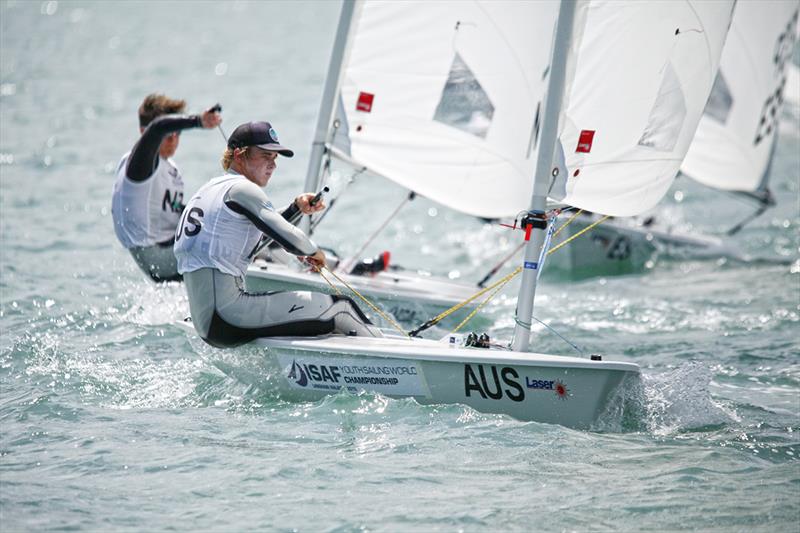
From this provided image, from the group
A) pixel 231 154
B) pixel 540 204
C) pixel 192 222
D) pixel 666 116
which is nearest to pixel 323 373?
pixel 192 222

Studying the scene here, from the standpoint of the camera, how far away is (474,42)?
7582 millimetres

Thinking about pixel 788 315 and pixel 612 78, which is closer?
pixel 612 78

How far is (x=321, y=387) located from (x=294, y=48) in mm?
23132

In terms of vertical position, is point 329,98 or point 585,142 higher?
point 329,98

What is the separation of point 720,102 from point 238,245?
6.62 m

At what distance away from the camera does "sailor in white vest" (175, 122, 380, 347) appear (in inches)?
210

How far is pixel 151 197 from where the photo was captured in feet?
24.0

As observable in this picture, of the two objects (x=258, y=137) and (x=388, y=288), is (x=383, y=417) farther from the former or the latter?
(x=388, y=288)

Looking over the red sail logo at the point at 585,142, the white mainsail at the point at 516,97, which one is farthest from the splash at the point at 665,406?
the red sail logo at the point at 585,142

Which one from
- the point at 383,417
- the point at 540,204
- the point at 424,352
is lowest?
the point at 383,417

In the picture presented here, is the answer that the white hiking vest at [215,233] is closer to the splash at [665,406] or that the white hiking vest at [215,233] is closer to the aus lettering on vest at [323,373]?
the aus lettering on vest at [323,373]

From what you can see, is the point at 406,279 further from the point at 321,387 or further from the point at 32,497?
the point at 32,497

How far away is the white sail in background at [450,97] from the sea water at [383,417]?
3.84ft

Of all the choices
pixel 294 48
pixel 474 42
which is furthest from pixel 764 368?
pixel 294 48
